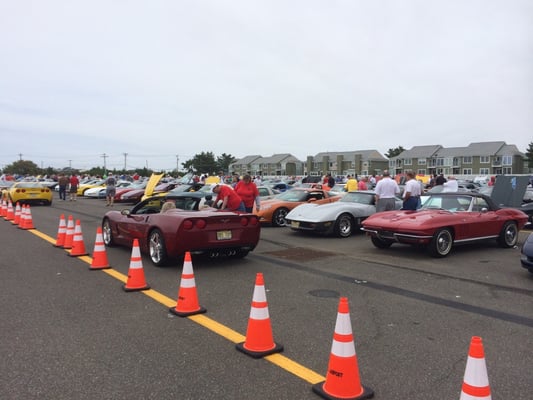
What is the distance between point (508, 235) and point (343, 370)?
27.3ft

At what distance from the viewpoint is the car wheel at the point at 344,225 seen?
1143 centimetres

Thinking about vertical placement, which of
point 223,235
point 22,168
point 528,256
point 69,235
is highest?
point 22,168

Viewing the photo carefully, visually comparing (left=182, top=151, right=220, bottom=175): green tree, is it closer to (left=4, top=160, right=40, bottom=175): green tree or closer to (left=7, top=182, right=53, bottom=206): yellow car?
(left=4, top=160, right=40, bottom=175): green tree

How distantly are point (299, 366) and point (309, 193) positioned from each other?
10861 mm

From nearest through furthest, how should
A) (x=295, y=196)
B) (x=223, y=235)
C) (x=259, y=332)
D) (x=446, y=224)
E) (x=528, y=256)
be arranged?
(x=259, y=332) → (x=528, y=256) → (x=223, y=235) → (x=446, y=224) → (x=295, y=196)

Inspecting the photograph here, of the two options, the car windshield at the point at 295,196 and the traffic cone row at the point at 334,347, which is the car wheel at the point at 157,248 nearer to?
the traffic cone row at the point at 334,347

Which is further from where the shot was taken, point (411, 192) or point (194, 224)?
point (411, 192)

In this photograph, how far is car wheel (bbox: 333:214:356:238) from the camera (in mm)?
11430

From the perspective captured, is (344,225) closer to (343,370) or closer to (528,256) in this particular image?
(528,256)

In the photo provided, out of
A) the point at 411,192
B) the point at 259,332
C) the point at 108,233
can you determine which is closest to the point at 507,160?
the point at 411,192

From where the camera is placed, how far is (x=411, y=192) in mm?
11195

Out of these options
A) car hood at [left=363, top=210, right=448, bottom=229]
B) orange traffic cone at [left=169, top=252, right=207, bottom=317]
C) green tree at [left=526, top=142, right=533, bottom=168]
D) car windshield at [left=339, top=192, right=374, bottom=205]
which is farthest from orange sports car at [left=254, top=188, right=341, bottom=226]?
green tree at [left=526, top=142, right=533, bottom=168]

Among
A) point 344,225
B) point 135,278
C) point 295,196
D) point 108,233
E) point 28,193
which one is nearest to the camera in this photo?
point 135,278

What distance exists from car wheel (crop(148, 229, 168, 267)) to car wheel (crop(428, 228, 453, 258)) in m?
4.93
